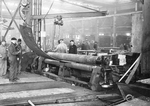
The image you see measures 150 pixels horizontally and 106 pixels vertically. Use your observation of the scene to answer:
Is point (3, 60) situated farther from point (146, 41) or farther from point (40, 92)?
point (146, 41)

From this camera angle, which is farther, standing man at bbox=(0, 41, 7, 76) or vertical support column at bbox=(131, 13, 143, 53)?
vertical support column at bbox=(131, 13, 143, 53)

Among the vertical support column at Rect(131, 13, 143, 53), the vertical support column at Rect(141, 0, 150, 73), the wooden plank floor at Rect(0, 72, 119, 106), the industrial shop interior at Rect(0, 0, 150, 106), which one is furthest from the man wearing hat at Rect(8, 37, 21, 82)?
the vertical support column at Rect(131, 13, 143, 53)

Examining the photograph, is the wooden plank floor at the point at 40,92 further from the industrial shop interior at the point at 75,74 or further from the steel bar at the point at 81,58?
the steel bar at the point at 81,58

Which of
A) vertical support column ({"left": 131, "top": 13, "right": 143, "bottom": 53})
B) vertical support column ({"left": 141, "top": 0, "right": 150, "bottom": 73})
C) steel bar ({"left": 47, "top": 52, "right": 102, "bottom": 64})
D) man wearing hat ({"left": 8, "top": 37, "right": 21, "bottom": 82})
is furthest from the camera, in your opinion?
vertical support column ({"left": 131, "top": 13, "right": 143, "bottom": 53})

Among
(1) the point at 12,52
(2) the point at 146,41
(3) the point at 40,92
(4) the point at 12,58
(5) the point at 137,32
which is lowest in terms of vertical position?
(3) the point at 40,92

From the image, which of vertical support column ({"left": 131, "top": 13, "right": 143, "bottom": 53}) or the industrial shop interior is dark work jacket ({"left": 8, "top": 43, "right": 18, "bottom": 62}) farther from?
vertical support column ({"left": 131, "top": 13, "right": 143, "bottom": 53})

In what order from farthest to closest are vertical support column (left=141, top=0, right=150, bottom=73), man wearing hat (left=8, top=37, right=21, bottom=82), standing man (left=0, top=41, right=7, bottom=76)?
standing man (left=0, top=41, right=7, bottom=76)
man wearing hat (left=8, top=37, right=21, bottom=82)
vertical support column (left=141, top=0, right=150, bottom=73)

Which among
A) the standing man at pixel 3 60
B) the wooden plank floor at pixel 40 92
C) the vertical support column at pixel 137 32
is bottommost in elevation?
the wooden plank floor at pixel 40 92

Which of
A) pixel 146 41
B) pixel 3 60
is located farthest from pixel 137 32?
pixel 3 60

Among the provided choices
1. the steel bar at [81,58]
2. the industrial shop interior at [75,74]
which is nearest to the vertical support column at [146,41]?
the industrial shop interior at [75,74]

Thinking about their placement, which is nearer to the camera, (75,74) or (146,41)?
(146,41)

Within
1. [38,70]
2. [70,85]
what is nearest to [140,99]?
[70,85]

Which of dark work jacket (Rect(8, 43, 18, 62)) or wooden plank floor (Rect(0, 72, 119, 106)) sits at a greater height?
dark work jacket (Rect(8, 43, 18, 62))

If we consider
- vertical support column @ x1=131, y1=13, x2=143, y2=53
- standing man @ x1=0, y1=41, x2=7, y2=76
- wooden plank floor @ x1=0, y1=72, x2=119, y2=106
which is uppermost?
vertical support column @ x1=131, y1=13, x2=143, y2=53
